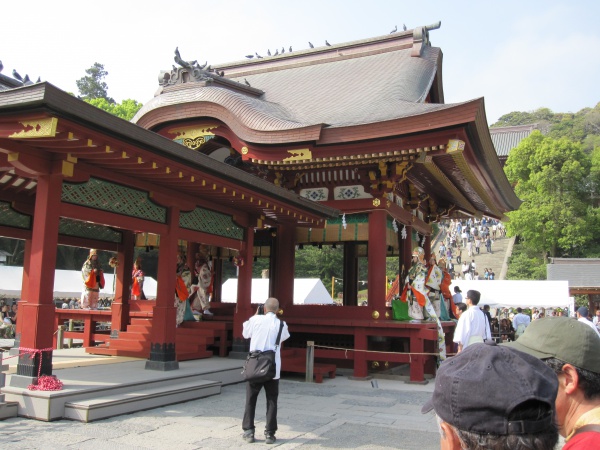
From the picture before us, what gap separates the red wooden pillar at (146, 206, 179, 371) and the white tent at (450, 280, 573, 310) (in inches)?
541

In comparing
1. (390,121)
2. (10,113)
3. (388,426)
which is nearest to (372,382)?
(388,426)

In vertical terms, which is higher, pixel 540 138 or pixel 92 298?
pixel 540 138

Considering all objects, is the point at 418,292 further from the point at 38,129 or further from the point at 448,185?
the point at 38,129

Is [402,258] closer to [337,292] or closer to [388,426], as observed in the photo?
[388,426]

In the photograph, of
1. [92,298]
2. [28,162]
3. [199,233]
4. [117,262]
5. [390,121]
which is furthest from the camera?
[92,298]

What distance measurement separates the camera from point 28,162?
6926 mm

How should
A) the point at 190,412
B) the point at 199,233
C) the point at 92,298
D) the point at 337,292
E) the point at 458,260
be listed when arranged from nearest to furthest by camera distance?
the point at 190,412
the point at 199,233
the point at 92,298
the point at 337,292
the point at 458,260

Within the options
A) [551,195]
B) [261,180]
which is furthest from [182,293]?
[551,195]

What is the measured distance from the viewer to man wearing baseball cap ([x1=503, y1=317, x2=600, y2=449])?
76.7 inches

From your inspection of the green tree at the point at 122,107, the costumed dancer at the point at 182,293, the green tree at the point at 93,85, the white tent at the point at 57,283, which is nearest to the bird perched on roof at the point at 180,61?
the costumed dancer at the point at 182,293

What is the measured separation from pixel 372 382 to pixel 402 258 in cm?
463

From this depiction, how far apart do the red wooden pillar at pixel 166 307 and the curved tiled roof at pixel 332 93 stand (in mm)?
3745

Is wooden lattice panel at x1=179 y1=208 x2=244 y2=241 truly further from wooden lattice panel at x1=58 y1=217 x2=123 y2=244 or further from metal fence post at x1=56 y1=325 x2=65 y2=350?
metal fence post at x1=56 y1=325 x2=65 y2=350

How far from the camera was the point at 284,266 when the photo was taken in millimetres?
13406
